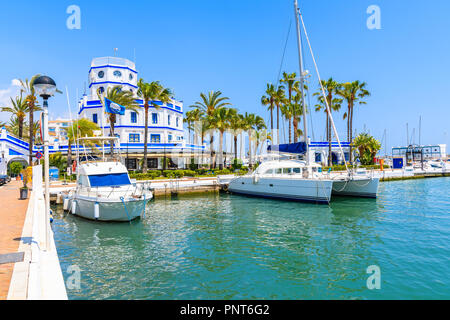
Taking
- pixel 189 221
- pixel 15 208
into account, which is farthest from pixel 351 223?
pixel 15 208

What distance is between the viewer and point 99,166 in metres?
18.2

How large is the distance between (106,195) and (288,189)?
1525 centimetres

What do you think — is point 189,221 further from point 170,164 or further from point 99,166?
point 170,164

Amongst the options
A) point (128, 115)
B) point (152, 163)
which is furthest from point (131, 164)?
point (128, 115)

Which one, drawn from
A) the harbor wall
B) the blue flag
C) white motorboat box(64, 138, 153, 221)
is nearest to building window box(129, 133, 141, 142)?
the blue flag

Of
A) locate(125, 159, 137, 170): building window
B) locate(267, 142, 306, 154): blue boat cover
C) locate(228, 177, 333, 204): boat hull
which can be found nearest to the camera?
locate(228, 177, 333, 204): boat hull

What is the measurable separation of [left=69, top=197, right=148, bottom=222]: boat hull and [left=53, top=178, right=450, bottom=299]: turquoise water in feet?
1.55

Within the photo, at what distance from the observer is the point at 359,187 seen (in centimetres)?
2500

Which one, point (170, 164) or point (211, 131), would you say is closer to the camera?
point (211, 131)

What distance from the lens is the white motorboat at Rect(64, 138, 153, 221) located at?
16.1m

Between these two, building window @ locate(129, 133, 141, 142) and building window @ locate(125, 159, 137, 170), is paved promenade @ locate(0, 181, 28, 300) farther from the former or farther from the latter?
building window @ locate(129, 133, 141, 142)
